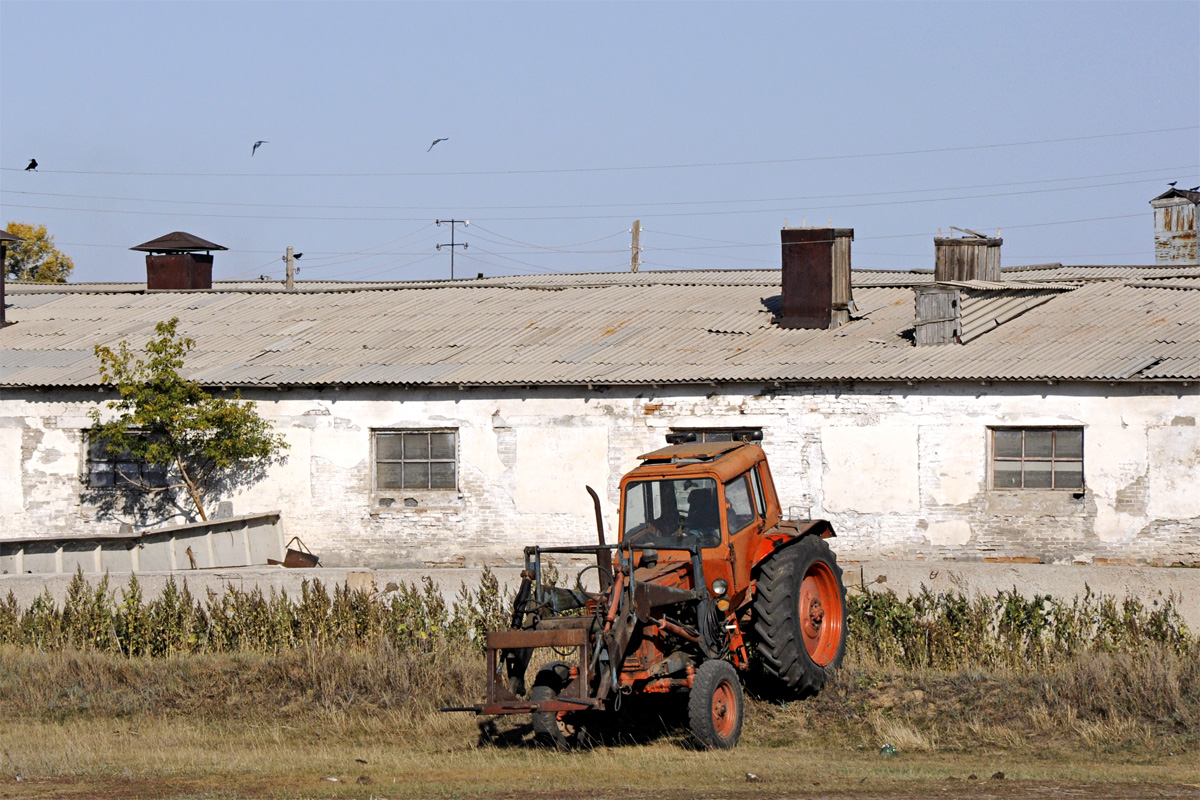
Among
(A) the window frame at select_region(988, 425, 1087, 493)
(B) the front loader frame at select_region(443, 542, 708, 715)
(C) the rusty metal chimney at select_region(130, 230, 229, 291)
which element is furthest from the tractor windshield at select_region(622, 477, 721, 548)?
(C) the rusty metal chimney at select_region(130, 230, 229, 291)

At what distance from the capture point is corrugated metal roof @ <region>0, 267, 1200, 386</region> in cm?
1959

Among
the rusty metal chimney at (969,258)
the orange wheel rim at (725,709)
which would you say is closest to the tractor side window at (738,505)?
the orange wheel rim at (725,709)

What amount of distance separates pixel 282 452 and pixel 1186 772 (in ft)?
48.0

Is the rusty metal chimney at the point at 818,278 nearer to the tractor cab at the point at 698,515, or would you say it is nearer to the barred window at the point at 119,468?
the barred window at the point at 119,468

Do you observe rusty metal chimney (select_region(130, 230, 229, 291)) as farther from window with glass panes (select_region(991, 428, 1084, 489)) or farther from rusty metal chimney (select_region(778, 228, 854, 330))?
window with glass panes (select_region(991, 428, 1084, 489))

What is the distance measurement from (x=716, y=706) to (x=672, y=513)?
1.60 metres

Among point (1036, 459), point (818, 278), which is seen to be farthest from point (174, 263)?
point (1036, 459)

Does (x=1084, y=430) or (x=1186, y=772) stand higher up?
(x=1084, y=430)

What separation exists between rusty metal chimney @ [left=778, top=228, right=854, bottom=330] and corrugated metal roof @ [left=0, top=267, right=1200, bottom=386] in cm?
39

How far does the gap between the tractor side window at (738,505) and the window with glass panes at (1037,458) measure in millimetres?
8584

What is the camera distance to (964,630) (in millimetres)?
12961

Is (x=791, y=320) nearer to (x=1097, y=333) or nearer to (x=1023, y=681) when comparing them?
(x=1097, y=333)

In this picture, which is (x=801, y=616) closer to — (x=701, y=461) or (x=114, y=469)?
(x=701, y=461)

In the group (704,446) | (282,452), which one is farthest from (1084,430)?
(282,452)
